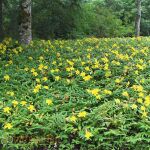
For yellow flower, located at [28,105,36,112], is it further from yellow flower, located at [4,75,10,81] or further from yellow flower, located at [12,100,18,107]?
yellow flower, located at [4,75,10,81]

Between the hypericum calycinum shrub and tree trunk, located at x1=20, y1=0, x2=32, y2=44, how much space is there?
2.34 m

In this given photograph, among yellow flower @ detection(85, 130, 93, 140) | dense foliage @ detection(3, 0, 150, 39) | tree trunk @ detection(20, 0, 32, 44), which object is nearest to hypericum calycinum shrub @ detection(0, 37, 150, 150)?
yellow flower @ detection(85, 130, 93, 140)

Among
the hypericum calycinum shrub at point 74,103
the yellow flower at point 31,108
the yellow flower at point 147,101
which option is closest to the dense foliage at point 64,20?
the hypericum calycinum shrub at point 74,103

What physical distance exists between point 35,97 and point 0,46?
334 cm

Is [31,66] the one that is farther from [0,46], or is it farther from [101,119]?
[101,119]

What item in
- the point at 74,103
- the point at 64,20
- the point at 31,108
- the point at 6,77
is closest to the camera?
the point at 31,108

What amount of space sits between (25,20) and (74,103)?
5059 mm

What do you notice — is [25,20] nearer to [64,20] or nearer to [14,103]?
[14,103]

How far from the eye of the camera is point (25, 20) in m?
9.55

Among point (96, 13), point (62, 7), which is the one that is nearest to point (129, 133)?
Result: point (62, 7)

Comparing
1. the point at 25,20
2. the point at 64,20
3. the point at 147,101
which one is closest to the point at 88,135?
the point at 147,101

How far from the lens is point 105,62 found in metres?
6.86

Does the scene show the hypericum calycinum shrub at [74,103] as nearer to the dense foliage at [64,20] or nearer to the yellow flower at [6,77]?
the yellow flower at [6,77]

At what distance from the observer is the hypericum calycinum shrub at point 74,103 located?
4.18 m
